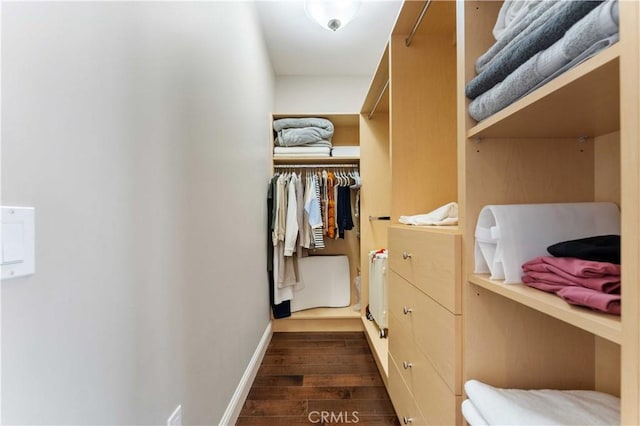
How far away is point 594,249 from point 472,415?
0.49m

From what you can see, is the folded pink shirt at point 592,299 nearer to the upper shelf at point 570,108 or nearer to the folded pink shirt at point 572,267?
the folded pink shirt at point 572,267

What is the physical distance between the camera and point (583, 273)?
0.51 metres

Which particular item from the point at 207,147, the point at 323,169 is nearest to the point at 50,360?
the point at 207,147

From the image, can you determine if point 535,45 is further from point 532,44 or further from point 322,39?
point 322,39

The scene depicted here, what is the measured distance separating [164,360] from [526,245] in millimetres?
1036

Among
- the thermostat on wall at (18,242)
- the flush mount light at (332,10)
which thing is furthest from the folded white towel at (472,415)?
the flush mount light at (332,10)

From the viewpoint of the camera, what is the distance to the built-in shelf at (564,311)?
42 cm

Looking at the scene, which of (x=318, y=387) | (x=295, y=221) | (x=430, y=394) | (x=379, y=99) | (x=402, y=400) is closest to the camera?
(x=430, y=394)

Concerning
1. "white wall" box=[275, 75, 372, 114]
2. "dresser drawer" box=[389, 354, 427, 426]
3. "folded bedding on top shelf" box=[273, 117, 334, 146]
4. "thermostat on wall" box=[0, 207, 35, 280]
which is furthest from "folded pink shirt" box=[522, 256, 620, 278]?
"white wall" box=[275, 75, 372, 114]

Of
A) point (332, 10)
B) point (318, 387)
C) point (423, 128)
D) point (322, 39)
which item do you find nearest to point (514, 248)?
point (423, 128)

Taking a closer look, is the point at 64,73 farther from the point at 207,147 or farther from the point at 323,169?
the point at 323,169

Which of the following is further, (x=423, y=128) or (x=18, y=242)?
(x=423, y=128)

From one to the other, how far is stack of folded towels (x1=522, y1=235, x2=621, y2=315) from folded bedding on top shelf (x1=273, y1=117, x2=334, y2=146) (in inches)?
85.3

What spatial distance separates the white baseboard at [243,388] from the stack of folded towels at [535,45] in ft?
5.21
